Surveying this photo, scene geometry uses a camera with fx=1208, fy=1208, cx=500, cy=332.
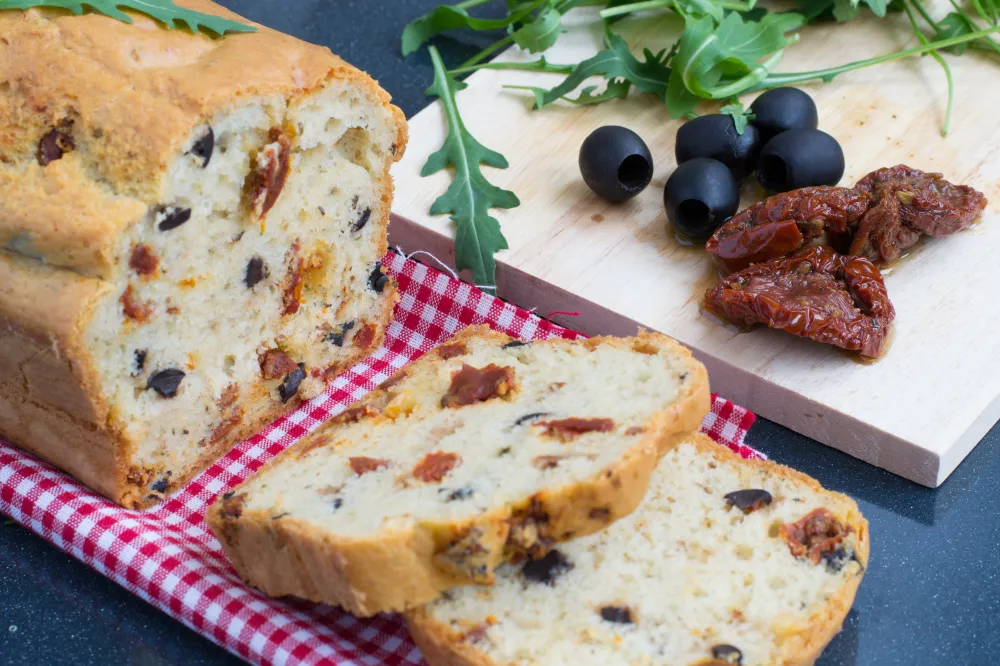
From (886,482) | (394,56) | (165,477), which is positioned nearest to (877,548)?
(886,482)

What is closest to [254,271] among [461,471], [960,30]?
[461,471]

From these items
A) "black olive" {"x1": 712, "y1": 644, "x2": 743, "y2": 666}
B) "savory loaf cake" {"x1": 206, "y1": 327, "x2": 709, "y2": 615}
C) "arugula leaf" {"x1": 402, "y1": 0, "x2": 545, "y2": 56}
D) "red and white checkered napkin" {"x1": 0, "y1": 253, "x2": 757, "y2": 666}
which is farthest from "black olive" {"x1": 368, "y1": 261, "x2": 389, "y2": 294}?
"black olive" {"x1": 712, "y1": 644, "x2": 743, "y2": 666}

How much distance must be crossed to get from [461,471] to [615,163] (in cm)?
170

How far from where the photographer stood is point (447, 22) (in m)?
5.48

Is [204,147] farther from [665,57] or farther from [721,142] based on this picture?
[665,57]

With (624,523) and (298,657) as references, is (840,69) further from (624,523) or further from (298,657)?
(298,657)

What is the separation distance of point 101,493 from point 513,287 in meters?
1.60

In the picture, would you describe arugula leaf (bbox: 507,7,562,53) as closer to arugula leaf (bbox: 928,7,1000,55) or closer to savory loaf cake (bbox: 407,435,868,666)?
arugula leaf (bbox: 928,7,1000,55)

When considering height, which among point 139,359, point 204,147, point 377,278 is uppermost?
point 204,147

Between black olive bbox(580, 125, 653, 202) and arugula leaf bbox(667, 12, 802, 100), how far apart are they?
1.48ft

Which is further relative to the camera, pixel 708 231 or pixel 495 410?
pixel 708 231

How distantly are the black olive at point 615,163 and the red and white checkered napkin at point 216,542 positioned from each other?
0.65 metres

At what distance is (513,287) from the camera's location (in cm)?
438

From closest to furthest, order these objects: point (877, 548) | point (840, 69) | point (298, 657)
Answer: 1. point (298, 657)
2. point (877, 548)
3. point (840, 69)
